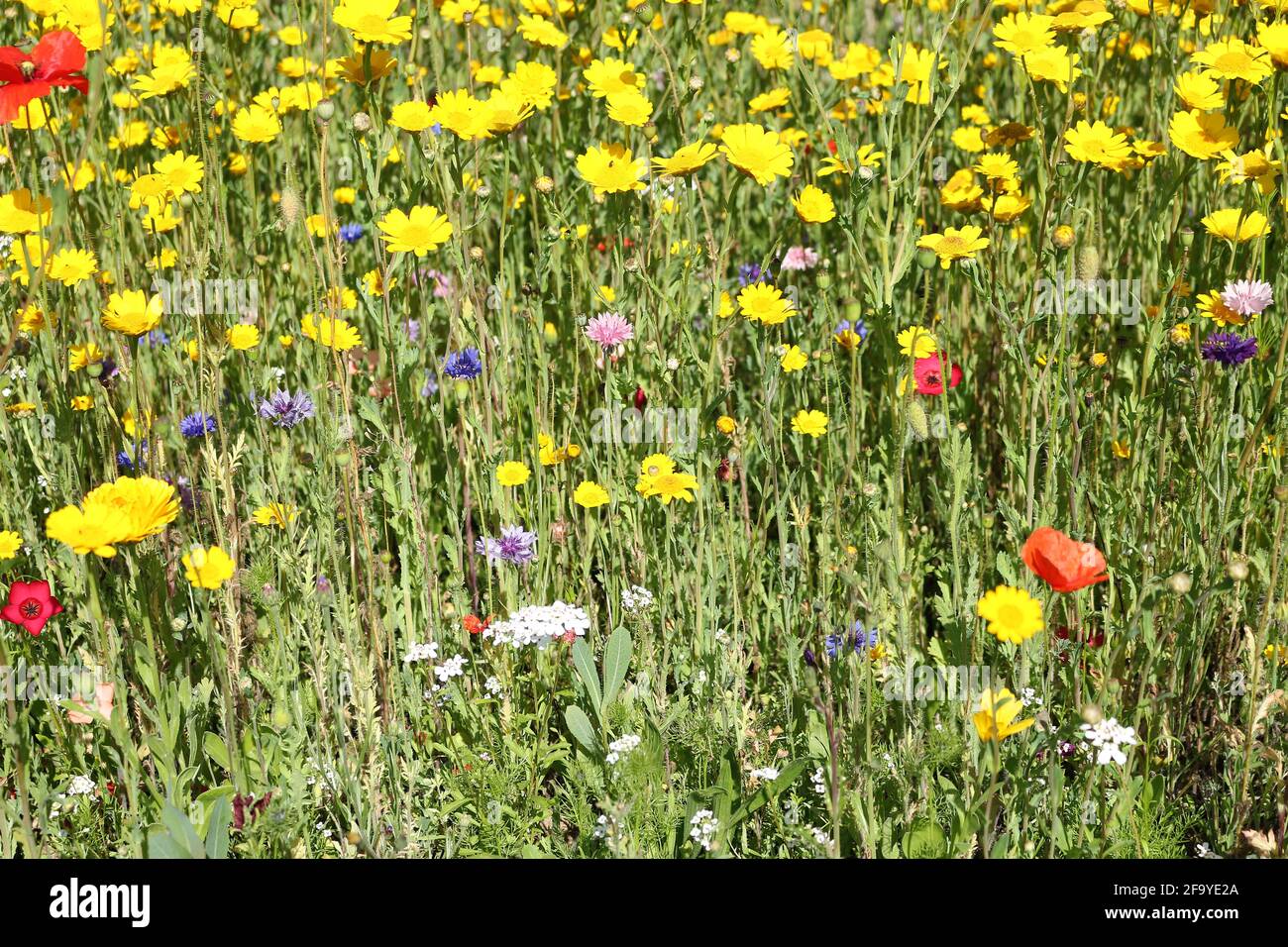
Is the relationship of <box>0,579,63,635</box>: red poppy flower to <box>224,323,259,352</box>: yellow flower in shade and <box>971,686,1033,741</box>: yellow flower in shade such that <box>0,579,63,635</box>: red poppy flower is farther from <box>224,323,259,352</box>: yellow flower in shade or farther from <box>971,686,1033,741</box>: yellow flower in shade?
<box>971,686,1033,741</box>: yellow flower in shade

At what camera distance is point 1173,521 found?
2.34 meters

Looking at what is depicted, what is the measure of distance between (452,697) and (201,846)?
0.59m

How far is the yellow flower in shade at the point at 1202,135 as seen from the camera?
2297 mm

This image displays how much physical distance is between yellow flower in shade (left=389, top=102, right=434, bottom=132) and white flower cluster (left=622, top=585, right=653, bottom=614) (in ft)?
3.15

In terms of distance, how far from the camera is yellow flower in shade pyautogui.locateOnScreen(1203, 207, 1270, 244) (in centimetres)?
229

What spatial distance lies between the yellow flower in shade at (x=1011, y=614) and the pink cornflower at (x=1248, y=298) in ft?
3.34

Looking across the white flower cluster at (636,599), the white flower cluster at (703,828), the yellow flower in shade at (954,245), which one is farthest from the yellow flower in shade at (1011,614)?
the yellow flower in shade at (954,245)

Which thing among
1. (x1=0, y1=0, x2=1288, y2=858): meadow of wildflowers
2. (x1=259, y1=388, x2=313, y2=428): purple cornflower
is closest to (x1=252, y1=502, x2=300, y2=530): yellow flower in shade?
(x1=0, y1=0, x2=1288, y2=858): meadow of wildflowers

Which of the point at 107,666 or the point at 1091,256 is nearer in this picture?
the point at 107,666

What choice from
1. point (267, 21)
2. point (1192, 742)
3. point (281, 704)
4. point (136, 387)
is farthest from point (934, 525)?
point (267, 21)

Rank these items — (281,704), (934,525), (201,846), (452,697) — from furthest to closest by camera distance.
→ (934,525), (452,697), (281,704), (201,846)

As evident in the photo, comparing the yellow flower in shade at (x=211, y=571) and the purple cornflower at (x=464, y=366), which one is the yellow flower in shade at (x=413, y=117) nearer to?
the purple cornflower at (x=464, y=366)
